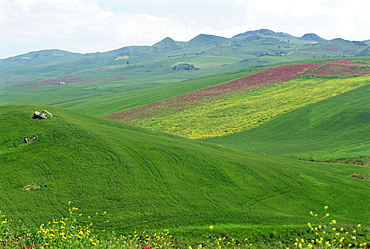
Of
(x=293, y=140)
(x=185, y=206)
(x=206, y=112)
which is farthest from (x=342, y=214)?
(x=206, y=112)

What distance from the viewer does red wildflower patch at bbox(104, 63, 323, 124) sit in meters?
113

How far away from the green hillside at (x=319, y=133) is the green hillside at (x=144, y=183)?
21767 mm

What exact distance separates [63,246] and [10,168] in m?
21.0

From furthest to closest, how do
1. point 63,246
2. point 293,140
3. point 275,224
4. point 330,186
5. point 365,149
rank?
point 293,140, point 365,149, point 330,186, point 275,224, point 63,246

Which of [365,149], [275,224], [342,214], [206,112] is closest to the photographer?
[275,224]

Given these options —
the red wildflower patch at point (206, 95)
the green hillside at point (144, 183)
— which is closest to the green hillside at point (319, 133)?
the green hillside at point (144, 183)

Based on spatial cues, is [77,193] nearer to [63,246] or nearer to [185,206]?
[185,206]

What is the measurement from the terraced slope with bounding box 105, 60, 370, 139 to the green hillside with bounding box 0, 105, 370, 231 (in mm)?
44383

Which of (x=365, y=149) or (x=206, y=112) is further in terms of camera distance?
(x=206, y=112)

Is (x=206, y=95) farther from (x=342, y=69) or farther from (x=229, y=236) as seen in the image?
(x=229, y=236)

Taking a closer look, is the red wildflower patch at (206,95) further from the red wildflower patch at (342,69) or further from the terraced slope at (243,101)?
the red wildflower patch at (342,69)

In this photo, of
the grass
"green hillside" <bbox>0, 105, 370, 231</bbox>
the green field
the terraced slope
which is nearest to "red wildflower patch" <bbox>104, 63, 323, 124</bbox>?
the terraced slope

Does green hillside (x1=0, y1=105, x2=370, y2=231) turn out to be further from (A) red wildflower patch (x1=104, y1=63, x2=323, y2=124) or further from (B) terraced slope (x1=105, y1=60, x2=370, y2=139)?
(A) red wildflower patch (x1=104, y1=63, x2=323, y2=124)

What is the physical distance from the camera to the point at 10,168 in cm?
3195
